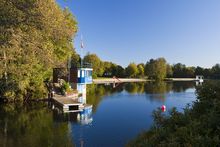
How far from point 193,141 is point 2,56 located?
42.3 feet

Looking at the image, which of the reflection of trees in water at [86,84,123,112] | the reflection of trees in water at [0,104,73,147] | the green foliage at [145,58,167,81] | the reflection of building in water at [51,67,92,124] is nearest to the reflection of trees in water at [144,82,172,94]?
the reflection of trees in water at [86,84,123,112]

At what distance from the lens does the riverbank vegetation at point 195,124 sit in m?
4.81

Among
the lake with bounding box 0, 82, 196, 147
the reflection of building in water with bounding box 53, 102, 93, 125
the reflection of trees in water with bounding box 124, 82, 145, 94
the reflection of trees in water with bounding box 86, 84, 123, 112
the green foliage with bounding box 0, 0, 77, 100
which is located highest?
the green foliage with bounding box 0, 0, 77, 100

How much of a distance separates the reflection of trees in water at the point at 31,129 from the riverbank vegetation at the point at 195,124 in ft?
31.6

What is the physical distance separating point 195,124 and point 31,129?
1486 centimetres

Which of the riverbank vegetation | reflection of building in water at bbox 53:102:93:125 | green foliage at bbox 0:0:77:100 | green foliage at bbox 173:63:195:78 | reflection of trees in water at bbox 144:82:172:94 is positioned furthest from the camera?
green foliage at bbox 173:63:195:78

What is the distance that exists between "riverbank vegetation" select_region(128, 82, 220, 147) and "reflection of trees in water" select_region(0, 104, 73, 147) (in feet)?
31.6

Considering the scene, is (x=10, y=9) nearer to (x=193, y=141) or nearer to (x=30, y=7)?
(x=30, y=7)

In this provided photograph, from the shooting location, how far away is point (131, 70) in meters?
115

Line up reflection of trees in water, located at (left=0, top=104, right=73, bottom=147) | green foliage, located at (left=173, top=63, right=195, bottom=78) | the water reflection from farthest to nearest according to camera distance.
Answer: green foliage, located at (left=173, top=63, right=195, bottom=78) → the water reflection → reflection of trees in water, located at (left=0, top=104, right=73, bottom=147)

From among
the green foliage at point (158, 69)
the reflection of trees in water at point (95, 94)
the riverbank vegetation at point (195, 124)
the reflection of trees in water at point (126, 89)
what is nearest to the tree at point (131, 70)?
the green foliage at point (158, 69)

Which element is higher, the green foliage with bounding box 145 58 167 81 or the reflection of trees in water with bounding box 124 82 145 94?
the green foliage with bounding box 145 58 167 81

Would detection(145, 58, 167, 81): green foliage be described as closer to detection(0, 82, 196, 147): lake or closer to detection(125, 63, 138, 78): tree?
detection(125, 63, 138, 78): tree

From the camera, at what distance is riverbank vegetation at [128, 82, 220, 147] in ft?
15.8
